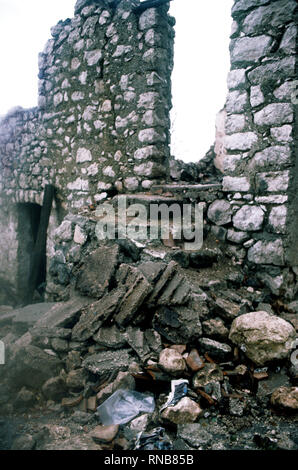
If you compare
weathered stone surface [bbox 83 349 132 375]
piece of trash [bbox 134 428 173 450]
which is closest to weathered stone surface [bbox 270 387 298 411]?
piece of trash [bbox 134 428 173 450]

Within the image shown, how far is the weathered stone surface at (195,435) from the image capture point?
60.4 inches

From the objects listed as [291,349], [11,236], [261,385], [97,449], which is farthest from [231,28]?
[11,236]

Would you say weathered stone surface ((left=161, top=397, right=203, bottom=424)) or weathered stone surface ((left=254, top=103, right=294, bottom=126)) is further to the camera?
weathered stone surface ((left=254, top=103, right=294, bottom=126))

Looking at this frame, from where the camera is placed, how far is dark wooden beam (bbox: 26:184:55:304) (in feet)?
16.1

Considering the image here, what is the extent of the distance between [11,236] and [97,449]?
5.19 meters

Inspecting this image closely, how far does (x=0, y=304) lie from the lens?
6.01 metres

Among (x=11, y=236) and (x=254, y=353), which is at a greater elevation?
(x=11, y=236)

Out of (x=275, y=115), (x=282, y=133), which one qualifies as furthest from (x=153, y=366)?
(x=275, y=115)

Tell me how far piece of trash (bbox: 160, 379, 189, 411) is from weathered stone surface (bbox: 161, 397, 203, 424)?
39mm

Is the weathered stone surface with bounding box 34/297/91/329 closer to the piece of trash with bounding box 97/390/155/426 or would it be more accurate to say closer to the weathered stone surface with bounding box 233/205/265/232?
the piece of trash with bounding box 97/390/155/426

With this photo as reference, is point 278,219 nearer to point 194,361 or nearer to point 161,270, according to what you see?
point 161,270

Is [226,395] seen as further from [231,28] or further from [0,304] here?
[0,304]

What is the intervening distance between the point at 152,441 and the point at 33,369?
3.46ft

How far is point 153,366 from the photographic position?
1.99m
